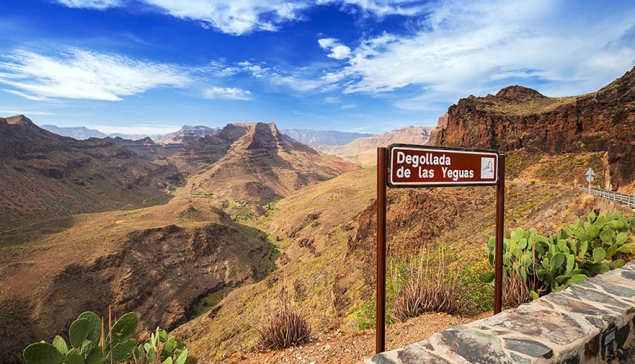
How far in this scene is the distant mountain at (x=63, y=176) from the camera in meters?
67.5

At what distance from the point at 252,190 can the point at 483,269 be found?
103266mm

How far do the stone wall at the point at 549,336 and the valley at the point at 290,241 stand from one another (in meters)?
2.07

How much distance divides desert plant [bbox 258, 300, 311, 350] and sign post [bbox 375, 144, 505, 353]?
2.40 meters

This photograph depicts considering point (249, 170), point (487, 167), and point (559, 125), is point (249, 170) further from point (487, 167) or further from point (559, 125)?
point (487, 167)

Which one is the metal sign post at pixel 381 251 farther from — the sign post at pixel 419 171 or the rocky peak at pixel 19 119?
the rocky peak at pixel 19 119

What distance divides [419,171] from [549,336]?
6.05 feet

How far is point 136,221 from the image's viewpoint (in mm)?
53531

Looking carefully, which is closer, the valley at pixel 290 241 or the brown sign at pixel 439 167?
the brown sign at pixel 439 167

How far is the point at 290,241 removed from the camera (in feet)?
204

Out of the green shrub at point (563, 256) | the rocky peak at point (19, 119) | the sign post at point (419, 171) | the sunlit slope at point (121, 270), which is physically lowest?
the sunlit slope at point (121, 270)

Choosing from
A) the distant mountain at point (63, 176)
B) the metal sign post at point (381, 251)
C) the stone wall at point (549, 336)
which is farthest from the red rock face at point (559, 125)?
the distant mountain at point (63, 176)

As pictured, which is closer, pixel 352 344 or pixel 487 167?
pixel 487 167

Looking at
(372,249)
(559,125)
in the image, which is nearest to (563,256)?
(372,249)

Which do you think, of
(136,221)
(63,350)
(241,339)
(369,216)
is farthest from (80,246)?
(63,350)
